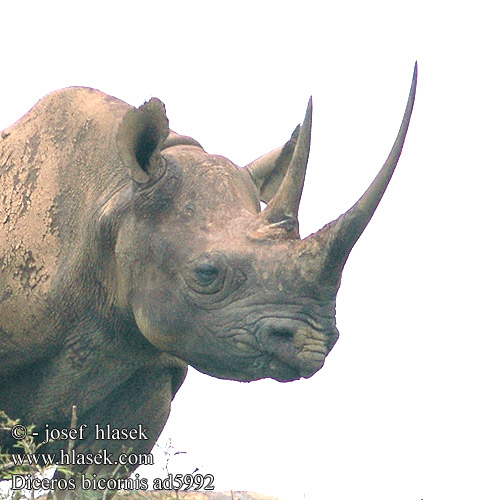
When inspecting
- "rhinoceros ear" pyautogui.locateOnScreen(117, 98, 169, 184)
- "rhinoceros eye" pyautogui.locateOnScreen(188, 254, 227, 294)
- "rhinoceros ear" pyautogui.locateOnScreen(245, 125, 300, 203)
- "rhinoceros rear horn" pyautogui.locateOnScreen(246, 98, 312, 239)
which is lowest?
"rhinoceros eye" pyautogui.locateOnScreen(188, 254, 227, 294)

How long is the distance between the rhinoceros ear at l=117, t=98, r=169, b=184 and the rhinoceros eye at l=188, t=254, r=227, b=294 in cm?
60

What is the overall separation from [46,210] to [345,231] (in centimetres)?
189

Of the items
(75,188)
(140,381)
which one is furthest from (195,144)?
(140,381)

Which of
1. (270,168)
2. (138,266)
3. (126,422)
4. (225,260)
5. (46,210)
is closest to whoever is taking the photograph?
(225,260)

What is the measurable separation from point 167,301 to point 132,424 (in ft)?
4.60

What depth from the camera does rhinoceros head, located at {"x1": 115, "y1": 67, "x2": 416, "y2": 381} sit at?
8.10 m

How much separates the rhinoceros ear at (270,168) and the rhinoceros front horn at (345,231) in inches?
Answer: 65.3

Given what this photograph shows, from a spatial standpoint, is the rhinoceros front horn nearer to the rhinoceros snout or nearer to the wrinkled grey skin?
the wrinkled grey skin

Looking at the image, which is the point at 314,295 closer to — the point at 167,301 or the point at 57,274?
the point at 167,301

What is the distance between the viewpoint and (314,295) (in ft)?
26.6

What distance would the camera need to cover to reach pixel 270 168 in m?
9.78

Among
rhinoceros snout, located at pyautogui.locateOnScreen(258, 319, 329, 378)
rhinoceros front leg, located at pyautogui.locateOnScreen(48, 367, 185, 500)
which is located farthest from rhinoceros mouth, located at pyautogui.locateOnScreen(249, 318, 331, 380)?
rhinoceros front leg, located at pyautogui.locateOnScreen(48, 367, 185, 500)

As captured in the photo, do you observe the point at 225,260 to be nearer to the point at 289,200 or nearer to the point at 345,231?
the point at 289,200

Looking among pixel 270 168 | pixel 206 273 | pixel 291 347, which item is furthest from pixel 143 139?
pixel 291 347
